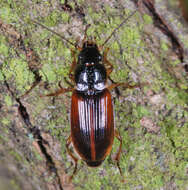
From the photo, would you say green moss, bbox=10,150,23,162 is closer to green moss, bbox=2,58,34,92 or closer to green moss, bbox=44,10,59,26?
green moss, bbox=2,58,34,92

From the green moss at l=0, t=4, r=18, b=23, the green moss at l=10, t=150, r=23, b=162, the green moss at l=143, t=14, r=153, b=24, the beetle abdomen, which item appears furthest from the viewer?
the green moss at l=10, t=150, r=23, b=162

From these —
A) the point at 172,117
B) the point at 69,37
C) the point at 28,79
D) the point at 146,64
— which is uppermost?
the point at 146,64

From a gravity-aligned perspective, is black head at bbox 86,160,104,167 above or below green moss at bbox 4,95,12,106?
below

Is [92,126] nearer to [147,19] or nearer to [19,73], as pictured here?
[19,73]

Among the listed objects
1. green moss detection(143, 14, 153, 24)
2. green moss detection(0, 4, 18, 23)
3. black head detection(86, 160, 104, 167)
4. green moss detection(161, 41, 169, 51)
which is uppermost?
green moss detection(143, 14, 153, 24)

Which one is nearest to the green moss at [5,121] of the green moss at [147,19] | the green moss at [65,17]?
the green moss at [65,17]

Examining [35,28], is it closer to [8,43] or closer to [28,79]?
[8,43]

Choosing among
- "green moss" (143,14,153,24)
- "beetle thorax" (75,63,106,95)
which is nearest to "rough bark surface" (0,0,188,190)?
"green moss" (143,14,153,24)

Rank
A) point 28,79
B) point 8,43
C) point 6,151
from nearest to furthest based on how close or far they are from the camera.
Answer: point 8,43 → point 28,79 → point 6,151

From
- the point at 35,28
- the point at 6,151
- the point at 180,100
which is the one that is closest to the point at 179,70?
the point at 180,100
